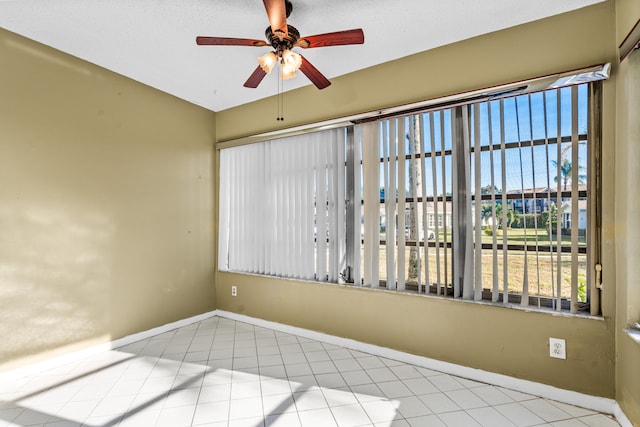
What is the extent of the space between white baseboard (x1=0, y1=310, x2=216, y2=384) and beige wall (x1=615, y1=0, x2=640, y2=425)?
3.79 meters

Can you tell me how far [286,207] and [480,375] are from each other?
2.31 meters

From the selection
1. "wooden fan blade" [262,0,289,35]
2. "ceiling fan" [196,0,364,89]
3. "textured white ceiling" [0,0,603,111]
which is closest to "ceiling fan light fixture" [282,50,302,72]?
"ceiling fan" [196,0,364,89]

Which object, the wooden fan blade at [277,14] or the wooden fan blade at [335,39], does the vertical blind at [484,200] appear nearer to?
the wooden fan blade at [335,39]

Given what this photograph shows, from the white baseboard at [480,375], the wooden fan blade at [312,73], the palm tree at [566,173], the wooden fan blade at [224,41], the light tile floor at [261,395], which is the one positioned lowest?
the light tile floor at [261,395]

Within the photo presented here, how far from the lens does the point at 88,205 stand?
277 centimetres

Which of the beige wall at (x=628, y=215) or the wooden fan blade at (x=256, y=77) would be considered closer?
the beige wall at (x=628, y=215)

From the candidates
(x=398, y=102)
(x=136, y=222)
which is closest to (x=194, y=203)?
(x=136, y=222)

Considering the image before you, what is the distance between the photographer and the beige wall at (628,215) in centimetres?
175

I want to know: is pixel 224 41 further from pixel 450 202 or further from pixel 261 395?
pixel 261 395

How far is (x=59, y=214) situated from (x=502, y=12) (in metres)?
3.72

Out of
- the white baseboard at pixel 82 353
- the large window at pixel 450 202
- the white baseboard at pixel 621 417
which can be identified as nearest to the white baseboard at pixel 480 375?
the white baseboard at pixel 621 417

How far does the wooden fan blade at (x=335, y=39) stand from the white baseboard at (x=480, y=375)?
2.43 meters

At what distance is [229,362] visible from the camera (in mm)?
2650

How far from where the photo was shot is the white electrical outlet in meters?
2.08
